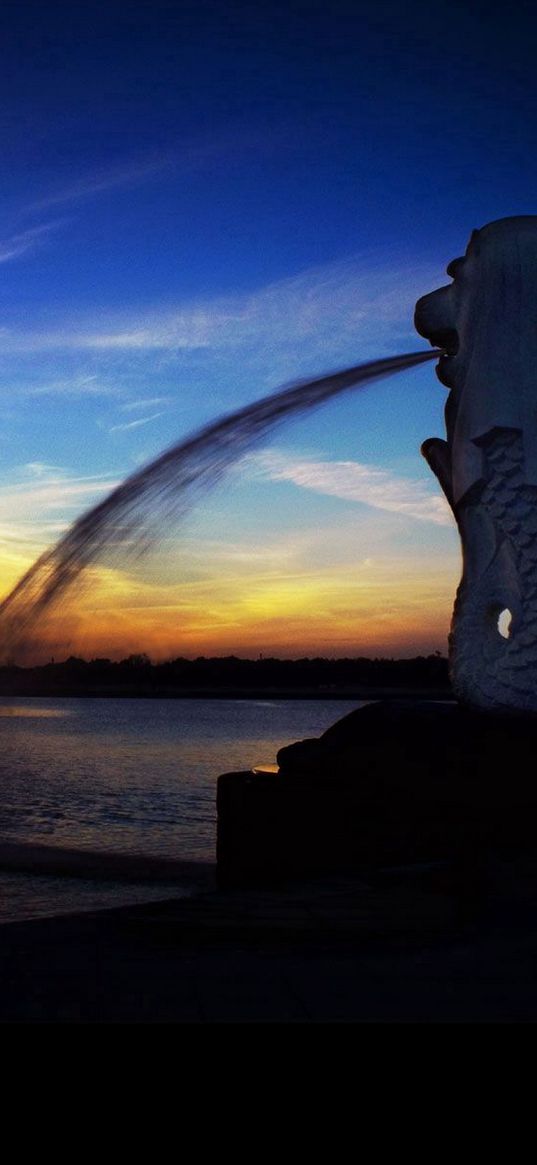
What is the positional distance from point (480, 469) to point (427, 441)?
87 centimetres

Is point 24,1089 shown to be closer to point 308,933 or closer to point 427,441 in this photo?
point 308,933

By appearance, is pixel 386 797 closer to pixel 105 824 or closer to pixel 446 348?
pixel 446 348

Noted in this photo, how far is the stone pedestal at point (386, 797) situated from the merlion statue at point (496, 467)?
0.41 meters

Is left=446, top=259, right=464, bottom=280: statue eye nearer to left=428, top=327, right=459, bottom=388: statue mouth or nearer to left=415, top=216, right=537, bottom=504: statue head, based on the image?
left=415, top=216, right=537, bottom=504: statue head

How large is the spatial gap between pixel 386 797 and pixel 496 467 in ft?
8.18

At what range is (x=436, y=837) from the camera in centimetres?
719

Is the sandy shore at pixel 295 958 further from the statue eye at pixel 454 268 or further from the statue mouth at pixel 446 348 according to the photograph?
the statue eye at pixel 454 268

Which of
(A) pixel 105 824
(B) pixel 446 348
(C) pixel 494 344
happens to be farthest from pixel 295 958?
(A) pixel 105 824

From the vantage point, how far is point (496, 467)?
8.02 meters

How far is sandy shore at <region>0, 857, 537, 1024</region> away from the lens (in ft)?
12.4

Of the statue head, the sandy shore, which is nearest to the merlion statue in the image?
the statue head

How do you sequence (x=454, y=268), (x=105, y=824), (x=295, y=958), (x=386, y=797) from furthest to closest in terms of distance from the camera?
(x=105, y=824), (x=454, y=268), (x=386, y=797), (x=295, y=958)

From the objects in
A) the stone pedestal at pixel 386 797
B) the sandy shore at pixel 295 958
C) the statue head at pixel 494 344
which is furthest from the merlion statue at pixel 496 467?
the sandy shore at pixel 295 958

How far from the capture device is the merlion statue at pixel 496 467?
25.7 feet
